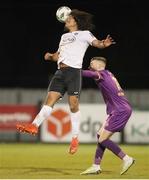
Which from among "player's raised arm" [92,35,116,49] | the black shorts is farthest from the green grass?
"player's raised arm" [92,35,116,49]

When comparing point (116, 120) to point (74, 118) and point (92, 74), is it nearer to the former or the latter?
point (74, 118)

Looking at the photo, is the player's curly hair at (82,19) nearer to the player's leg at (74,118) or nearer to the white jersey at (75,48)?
the white jersey at (75,48)

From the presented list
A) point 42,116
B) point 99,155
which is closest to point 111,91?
point 99,155

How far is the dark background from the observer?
105ft

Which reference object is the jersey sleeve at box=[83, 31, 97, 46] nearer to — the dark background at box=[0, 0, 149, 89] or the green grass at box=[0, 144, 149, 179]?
the green grass at box=[0, 144, 149, 179]

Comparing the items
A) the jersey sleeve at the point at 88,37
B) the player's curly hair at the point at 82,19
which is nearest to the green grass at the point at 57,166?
the jersey sleeve at the point at 88,37

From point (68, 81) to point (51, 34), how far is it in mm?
22968

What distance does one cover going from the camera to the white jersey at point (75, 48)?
A: 36.0ft

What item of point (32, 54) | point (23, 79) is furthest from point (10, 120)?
point (32, 54)

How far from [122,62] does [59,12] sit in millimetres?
20758

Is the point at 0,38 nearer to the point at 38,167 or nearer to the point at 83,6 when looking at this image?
the point at 83,6

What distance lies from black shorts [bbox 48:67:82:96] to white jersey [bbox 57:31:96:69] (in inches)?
4.2

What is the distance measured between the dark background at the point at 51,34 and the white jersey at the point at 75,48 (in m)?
19.6

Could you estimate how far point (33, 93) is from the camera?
2469 cm
